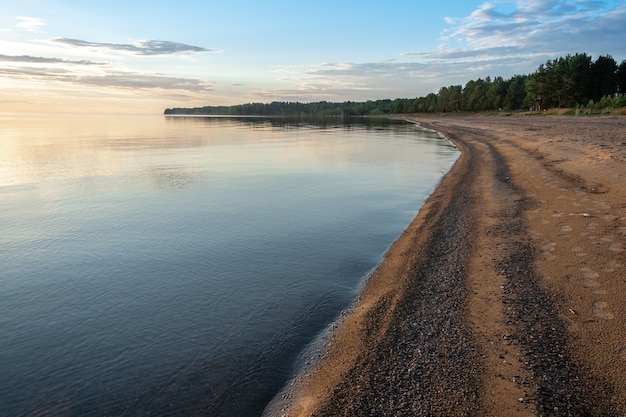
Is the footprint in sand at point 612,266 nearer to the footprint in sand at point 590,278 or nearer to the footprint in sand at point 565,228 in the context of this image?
the footprint in sand at point 590,278

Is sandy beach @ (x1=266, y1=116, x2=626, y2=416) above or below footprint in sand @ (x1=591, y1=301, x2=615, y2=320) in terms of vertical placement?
below

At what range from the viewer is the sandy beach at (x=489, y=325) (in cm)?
528

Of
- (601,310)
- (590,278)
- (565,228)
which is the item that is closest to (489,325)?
(601,310)

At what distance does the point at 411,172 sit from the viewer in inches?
1121

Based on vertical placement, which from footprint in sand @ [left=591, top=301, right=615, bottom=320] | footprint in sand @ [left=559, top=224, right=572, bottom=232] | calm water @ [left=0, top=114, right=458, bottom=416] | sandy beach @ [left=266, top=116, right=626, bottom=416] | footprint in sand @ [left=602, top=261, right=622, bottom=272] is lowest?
calm water @ [left=0, top=114, right=458, bottom=416]

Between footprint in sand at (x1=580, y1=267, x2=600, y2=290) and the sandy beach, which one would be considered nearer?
the sandy beach

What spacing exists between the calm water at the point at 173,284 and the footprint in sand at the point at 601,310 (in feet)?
15.0

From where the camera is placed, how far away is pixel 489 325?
23.0 feet

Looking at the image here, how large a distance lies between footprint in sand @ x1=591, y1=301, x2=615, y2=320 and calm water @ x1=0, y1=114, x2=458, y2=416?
4.57 meters

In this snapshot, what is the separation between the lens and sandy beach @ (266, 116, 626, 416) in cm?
528

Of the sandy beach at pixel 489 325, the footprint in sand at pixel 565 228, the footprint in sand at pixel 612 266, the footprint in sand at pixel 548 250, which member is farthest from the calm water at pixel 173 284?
the footprint in sand at pixel 612 266

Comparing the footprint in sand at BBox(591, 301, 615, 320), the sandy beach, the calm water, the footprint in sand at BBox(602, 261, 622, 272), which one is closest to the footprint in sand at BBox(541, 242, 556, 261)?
the sandy beach

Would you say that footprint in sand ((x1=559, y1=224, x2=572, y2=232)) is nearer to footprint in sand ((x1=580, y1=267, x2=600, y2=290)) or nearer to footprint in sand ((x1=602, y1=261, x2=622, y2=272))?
footprint in sand ((x1=602, y1=261, x2=622, y2=272))

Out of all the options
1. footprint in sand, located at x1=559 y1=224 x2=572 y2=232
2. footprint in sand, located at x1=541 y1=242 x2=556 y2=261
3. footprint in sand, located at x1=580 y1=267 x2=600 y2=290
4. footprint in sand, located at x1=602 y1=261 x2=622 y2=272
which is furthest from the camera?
footprint in sand, located at x1=559 y1=224 x2=572 y2=232
